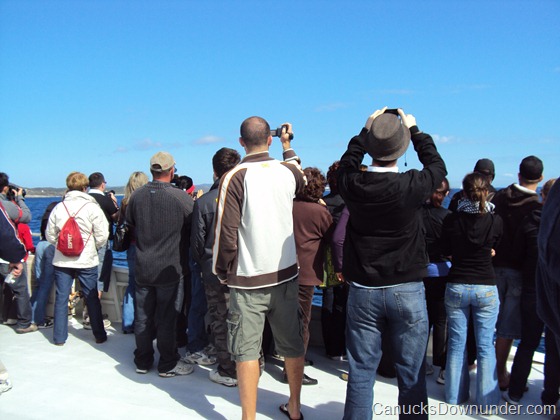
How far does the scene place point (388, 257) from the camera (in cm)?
270

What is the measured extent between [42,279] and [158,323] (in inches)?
85.6

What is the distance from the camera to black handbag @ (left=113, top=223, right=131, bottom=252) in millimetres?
4586

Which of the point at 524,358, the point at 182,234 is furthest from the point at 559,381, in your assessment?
the point at 182,234

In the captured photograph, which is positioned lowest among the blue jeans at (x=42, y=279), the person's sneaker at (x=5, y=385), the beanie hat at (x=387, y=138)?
the person's sneaker at (x=5, y=385)

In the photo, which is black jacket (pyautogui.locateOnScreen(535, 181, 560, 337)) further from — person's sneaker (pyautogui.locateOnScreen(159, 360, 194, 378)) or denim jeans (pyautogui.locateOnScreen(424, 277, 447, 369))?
person's sneaker (pyautogui.locateOnScreen(159, 360, 194, 378))

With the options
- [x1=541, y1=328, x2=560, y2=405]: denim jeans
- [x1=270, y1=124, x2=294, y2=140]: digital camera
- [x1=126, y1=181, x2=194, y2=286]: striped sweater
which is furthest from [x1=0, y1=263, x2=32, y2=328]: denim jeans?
[x1=541, y1=328, x2=560, y2=405]: denim jeans

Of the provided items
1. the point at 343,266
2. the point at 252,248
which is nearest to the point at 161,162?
the point at 252,248

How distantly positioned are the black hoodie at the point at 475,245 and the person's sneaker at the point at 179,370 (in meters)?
2.40

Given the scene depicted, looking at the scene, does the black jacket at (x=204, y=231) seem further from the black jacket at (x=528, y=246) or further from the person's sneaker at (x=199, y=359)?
the black jacket at (x=528, y=246)

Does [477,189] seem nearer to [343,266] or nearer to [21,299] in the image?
[343,266]

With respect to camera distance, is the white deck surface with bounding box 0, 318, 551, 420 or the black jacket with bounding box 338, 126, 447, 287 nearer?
the black jacket with bounding box 338, 126, 447, 287

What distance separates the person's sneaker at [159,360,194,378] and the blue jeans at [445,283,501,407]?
2178mm

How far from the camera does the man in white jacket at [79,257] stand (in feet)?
16.1

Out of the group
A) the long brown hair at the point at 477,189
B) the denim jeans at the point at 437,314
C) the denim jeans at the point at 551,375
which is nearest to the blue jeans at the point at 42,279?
the denim jeans at the point at 437,314
